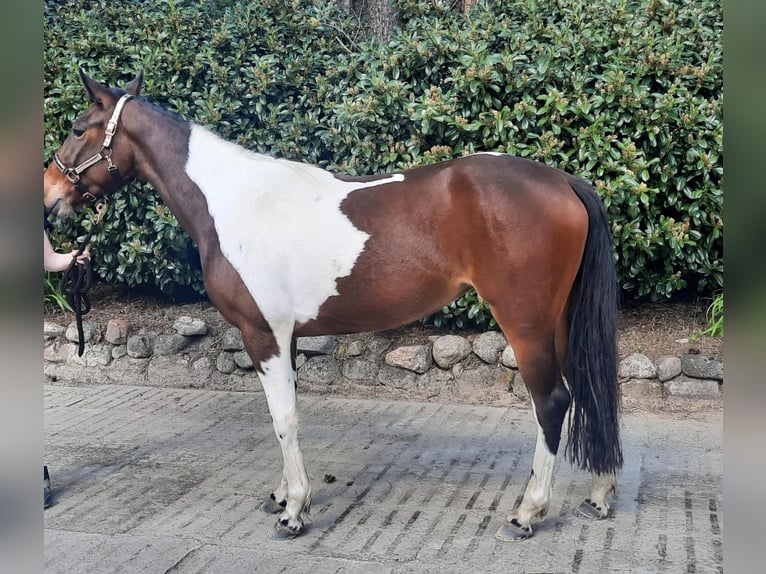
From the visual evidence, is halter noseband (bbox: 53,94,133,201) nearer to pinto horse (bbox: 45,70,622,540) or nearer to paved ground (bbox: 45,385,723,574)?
pinto horse (bbox: 45,70,622,540)

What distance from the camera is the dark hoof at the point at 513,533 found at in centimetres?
348

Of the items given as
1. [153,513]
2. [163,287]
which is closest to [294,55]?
[163,287]

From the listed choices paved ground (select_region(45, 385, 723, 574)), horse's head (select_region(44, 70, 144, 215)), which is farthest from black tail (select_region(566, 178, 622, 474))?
horse's head (select_region(44, 70, 144, 215))

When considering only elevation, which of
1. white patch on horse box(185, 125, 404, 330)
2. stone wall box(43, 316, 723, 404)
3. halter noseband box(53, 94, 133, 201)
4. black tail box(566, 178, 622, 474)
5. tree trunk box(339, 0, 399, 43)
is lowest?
stone wall box(43, 316, 723, 404)

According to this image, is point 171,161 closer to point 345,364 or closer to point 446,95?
point 446,95

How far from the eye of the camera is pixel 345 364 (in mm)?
5844

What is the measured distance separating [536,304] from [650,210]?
2340 mm

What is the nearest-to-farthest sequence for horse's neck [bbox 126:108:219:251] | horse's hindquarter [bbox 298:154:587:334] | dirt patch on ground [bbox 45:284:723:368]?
horse's hindquarter [bbox 298:154:587:334] < horse's neck [bbox 126:108:219:251] < dirt patch on ground [bbox 45:284:723:368]

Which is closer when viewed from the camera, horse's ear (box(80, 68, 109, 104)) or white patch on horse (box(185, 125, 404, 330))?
white patch on horse (box(185, 125, 404, 330))

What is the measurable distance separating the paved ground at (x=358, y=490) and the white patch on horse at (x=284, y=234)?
1043mm

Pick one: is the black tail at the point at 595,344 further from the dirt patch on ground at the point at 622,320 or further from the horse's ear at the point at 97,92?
the horse's ear at the point at 97,92

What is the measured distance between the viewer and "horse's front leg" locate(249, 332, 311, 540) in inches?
142

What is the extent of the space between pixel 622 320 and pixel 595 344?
239 centimetres

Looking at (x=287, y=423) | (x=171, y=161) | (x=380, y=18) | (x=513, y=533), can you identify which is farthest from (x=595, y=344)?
(x=380, y=18)
